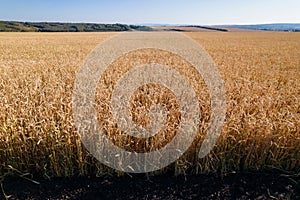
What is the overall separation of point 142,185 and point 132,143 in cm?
50

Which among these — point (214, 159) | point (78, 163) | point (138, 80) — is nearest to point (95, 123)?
point (78, 163)

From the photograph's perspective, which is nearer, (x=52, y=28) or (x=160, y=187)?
(x=160, y=187)

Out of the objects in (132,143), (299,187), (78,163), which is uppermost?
(132,143)

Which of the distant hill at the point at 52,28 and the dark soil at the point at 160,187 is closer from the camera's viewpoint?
the dark soil at the point at 160,187

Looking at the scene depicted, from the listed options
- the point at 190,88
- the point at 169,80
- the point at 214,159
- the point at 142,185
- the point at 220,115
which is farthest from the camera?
the point at 169,80

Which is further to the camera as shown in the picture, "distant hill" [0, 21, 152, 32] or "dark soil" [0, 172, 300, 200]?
"distant hill" [0, 21, 152, 32]

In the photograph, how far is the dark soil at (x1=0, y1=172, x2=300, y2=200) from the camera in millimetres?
2559

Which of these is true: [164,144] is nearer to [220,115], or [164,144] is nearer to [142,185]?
[142,185]

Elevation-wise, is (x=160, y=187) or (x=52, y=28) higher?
(x=52, y=28)

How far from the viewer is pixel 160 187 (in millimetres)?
2684

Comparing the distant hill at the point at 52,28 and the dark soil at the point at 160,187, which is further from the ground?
the distant hill at the point at 52,28

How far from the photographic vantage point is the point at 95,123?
2.94 m

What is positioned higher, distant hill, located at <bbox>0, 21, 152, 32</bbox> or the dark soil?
distant hill, located at <bbox>0, 21, 152, 32</bbox>

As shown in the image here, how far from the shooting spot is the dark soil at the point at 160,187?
8.39 ft
